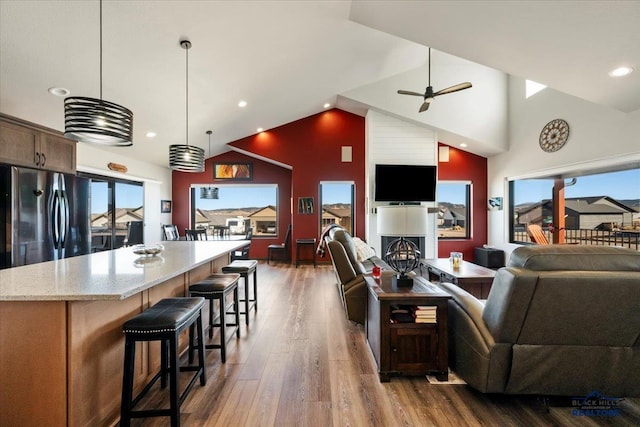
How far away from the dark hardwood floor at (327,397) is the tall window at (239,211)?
17.9 feet

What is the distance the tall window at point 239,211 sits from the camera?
8.16 metres

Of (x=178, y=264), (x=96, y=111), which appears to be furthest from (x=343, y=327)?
(x=96, y=111)

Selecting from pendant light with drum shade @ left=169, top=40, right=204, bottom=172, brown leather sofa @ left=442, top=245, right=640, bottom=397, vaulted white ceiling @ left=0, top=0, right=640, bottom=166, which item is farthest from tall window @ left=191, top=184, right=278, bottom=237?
brown leather sofa @ left=442, top=245, right=640, bottom=397

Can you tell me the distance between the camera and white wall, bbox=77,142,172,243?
4934 millimetres

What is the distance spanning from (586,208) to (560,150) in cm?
110

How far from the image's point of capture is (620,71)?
9.33 feet

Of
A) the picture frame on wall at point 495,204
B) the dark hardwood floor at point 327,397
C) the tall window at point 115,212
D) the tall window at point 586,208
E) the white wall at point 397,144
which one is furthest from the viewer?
the picture frame on wall at point 495,204

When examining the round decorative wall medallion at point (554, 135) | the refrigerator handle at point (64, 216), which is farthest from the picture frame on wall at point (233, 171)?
the round decorative wall medallion at point (554, 135)

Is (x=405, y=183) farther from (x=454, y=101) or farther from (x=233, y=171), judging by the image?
(x=233, y=171)

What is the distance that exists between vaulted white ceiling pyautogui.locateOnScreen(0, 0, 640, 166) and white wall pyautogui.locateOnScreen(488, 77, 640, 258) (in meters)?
0.46

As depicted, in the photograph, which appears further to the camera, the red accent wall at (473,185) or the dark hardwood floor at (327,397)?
the red accent wall at (473,185)

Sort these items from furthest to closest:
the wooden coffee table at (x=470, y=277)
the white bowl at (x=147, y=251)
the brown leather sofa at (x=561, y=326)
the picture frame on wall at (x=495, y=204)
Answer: the picture frame on wall at (x=495, y=204) → the wooden coffee table at (x=470, y=277) → the white bowl at (x=147, y=251) → the brown leather sofa at (x=561, y=326)

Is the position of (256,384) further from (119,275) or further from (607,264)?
(607,264)

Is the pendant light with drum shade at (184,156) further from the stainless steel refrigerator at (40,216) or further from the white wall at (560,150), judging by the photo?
the white wall at (560,150)
